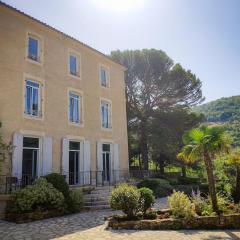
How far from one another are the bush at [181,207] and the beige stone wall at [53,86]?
27.1ft

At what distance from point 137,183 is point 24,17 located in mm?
12642

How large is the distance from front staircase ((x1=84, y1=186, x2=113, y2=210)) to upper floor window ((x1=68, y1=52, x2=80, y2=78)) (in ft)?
24.9

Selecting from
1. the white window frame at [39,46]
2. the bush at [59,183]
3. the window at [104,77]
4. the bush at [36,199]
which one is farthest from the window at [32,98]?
the window at [104,77]

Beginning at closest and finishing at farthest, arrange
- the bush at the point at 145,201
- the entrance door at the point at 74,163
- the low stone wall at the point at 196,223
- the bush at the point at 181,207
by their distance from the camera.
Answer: the low stone wall at the point at 196,223 → the bush at the point at 181,207 → the bush at the point at 145,201 → the entrance door at the point at 74,163

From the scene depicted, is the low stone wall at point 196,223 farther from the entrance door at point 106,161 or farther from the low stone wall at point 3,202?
the entrance door at point 106,161

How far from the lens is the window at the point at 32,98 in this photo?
15.4 m

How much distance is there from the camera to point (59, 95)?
1706 centimetres

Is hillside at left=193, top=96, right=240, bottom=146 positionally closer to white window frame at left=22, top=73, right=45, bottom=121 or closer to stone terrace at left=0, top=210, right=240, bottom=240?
white window frame at left=22, top=73, right=45, bottom=121

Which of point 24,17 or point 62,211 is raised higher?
point 24,17

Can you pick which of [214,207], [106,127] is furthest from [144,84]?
[214,207]

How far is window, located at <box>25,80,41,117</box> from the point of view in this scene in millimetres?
15359

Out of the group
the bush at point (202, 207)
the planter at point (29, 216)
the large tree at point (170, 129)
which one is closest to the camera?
the bush at point (202, 207)

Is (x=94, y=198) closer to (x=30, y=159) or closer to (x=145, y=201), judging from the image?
(x=30, y=159)

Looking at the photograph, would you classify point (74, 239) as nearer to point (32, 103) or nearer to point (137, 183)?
point (32, 103)
